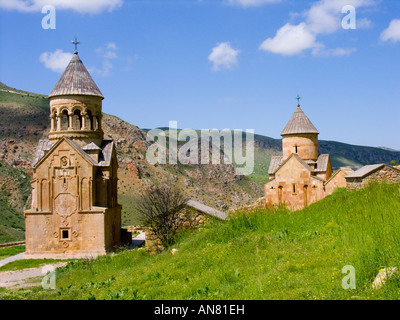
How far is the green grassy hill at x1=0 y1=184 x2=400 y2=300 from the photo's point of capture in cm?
548

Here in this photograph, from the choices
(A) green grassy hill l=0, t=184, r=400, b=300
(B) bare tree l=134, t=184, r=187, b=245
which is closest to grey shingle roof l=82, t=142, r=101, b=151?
(B) bare tree l=134, t=184, r=187, b=245

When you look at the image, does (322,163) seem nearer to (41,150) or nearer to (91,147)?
(91,147)

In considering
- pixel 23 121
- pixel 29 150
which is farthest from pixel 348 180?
pixel 23 121

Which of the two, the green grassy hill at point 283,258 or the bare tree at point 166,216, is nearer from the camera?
the green grassy hill at point 283,258

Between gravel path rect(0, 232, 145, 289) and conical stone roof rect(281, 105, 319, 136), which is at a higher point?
conical stone roof rect(281, 105, 319, 136)

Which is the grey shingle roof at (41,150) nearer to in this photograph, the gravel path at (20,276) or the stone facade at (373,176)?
the gravel path at (20,276)

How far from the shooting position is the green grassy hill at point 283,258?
5.48 meters

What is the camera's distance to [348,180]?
43.3ft

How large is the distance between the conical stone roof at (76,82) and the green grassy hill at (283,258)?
13.1 m

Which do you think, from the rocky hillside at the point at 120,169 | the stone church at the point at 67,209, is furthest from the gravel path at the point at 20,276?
the rocky hillside at the point at 120,169

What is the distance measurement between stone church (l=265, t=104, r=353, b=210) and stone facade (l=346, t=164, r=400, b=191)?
Result: 6.13 m

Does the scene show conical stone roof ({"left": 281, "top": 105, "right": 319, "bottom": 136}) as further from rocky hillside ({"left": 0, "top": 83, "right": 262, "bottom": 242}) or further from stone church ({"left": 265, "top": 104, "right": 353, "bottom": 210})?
rocky hillside ({"left": 0, "top": 83, "right": 262, "bottom": 242})
